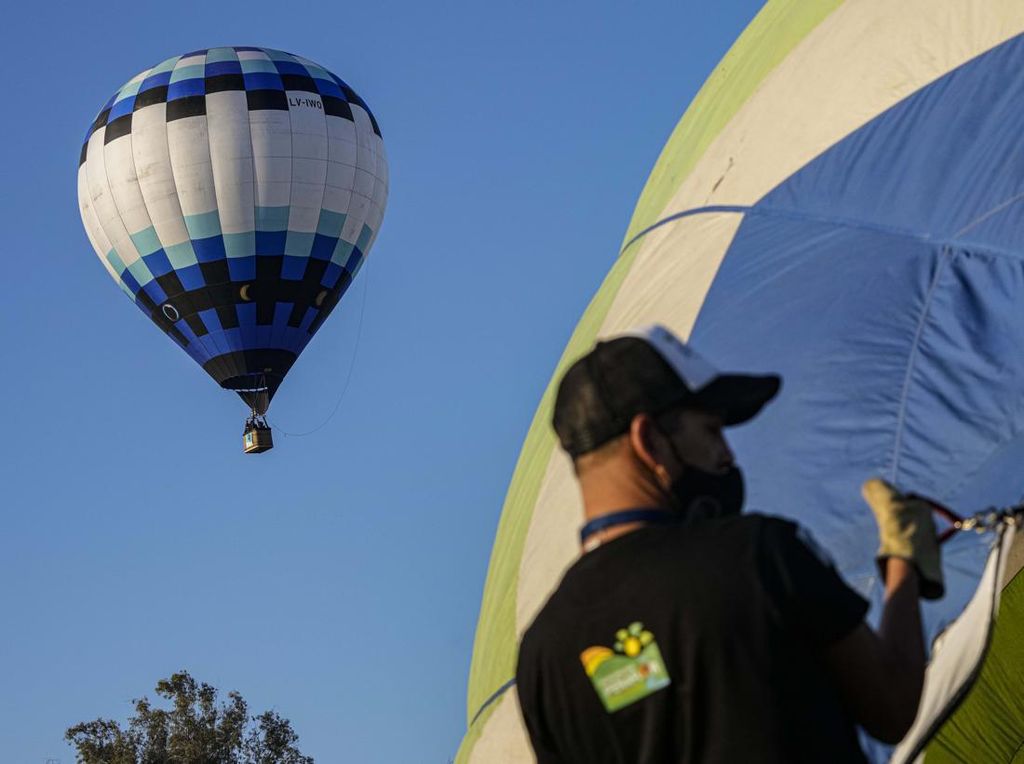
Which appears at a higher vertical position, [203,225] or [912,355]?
[203,225]

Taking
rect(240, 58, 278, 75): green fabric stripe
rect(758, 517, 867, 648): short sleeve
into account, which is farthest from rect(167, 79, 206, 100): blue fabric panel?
rect(758, 517, 867, 648): short sleeve

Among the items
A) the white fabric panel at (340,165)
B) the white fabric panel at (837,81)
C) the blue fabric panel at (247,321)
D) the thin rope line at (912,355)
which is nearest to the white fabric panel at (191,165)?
the blue fabric panel at (247,321)

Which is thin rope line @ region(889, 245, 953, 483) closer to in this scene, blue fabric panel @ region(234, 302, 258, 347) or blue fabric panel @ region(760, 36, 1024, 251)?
blue fabric panel @ region(760, 36, 1024, 251)

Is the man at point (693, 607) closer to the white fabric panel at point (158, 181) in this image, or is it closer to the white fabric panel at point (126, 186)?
the white fabric panel at point (158, 181)

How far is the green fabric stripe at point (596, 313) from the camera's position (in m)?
4.36

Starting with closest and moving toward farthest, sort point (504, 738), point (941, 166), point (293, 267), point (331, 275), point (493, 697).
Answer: point (941, 166) → point (504, 738) → point (493, 697) → point (293, 267) → point (331, 275)

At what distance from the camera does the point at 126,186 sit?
74.9ft

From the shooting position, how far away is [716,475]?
8.68 feet

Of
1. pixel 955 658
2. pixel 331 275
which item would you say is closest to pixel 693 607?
pixel 955 658

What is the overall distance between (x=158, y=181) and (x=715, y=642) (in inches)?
826

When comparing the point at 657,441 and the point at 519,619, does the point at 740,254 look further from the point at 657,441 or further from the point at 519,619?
the point at 657,441

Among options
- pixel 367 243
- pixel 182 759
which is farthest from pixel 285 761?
pixel 367 243

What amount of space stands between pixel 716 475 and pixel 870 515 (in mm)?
779

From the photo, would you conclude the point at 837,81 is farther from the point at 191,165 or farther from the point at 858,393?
the point at 191,165
